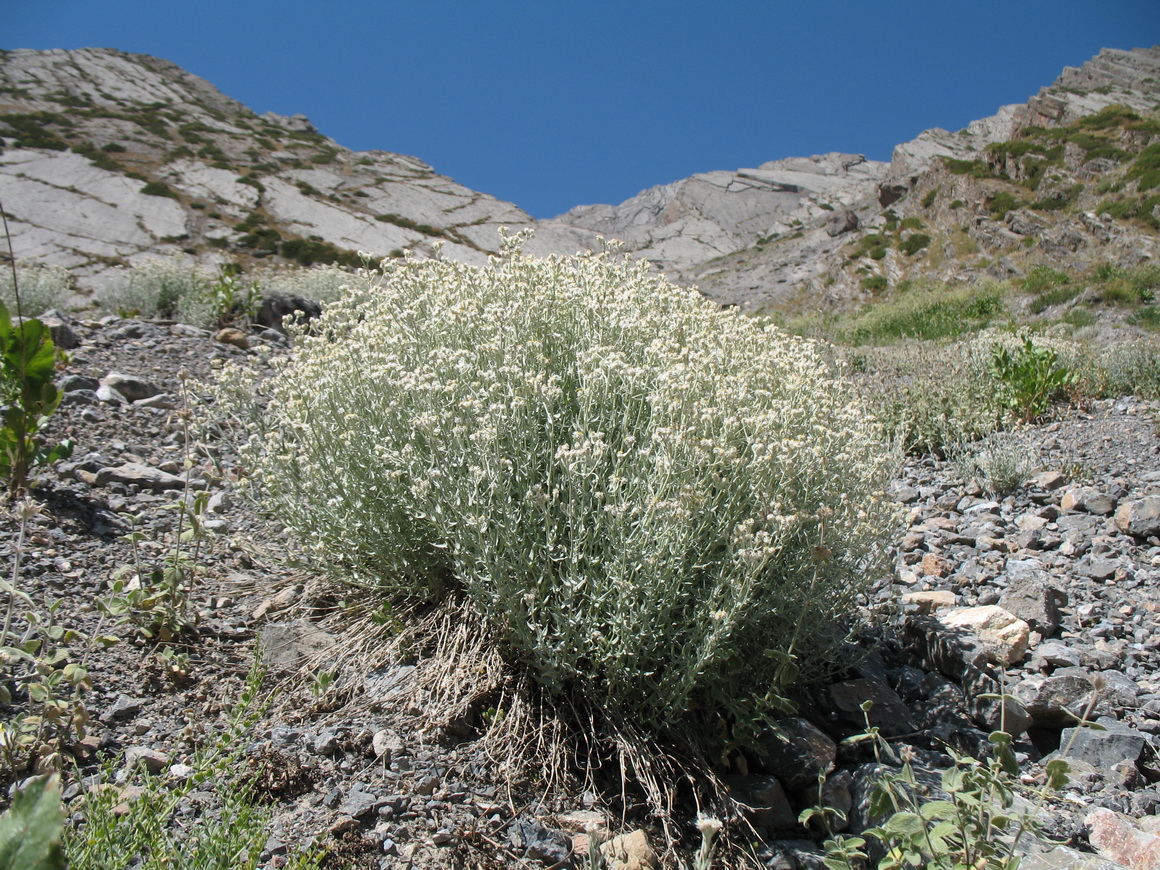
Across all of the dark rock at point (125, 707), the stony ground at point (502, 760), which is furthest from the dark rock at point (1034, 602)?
the dark rock at point (125, 707)

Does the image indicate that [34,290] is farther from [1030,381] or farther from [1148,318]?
[1148,318]

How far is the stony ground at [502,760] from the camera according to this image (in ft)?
6.66

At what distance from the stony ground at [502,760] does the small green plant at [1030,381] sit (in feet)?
5.22

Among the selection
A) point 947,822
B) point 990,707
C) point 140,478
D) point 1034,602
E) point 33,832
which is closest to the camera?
point 33,832

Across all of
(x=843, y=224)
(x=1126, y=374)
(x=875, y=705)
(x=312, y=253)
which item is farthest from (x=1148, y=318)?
(x=843, y=224)

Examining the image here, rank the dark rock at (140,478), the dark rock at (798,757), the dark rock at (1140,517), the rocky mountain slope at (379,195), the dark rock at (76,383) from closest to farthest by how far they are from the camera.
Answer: the dark rock at (798,757)
the dark rock at (140,478)
the dark rock at (1140,517)
the dark rock at (76,383)
the rocky mountain slope at (379,195)

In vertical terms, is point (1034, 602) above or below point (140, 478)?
above

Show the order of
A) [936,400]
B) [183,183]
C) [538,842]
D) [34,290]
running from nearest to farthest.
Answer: [538,842] < [936,400] < [34,290] < [183,183]

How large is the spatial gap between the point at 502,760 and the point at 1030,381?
21.1 feet

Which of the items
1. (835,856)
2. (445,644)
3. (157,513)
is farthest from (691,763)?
(157,513)

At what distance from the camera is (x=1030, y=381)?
633 centimetres

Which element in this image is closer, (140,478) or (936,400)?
(140,478)

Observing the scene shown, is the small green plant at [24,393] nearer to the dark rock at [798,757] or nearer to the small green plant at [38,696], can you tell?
the small green plant at [38,696]

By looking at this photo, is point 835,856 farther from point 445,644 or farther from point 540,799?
point 445,644
